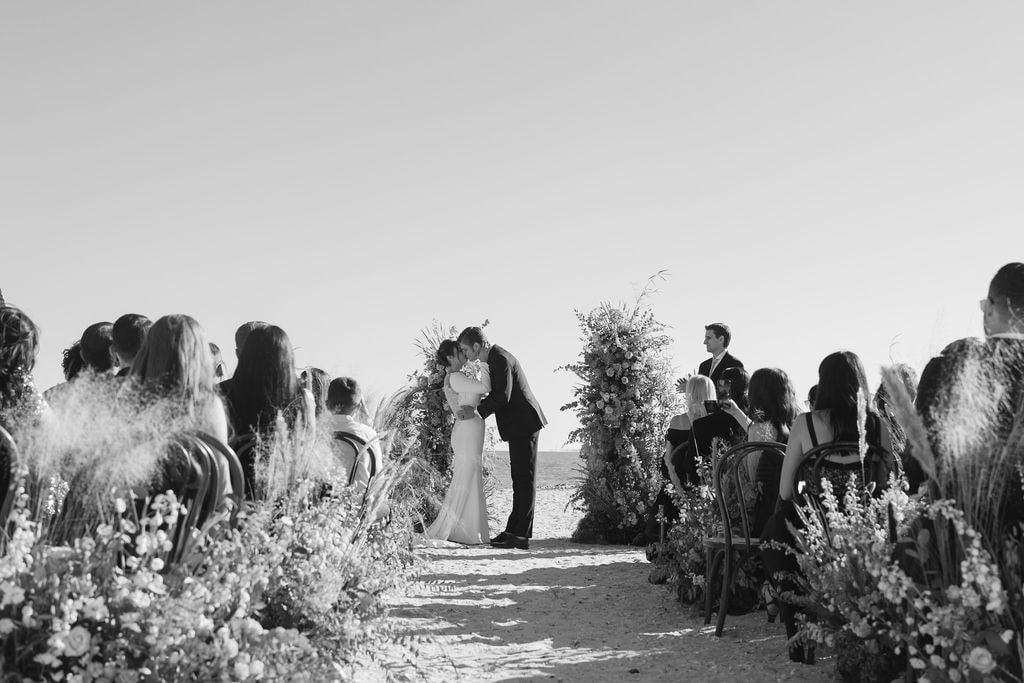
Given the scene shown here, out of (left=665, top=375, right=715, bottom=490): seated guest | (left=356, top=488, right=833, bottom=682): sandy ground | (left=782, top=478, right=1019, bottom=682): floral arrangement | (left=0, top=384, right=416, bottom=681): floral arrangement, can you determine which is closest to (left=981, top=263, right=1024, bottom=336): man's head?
(left=782, top=478, right=1019, bottom=682): floral arrangement

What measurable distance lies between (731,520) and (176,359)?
13.1 feet

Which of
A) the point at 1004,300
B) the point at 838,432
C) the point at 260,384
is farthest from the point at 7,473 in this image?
the point at 1004,300

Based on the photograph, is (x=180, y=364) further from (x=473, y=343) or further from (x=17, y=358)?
(x=473, y=343)

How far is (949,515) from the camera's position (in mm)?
3195

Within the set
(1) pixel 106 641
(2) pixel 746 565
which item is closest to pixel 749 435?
(2) pixel 746 565

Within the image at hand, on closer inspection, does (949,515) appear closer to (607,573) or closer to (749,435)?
(749,435)

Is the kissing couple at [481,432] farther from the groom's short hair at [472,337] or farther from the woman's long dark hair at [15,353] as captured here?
the woman's long dark hair at [15,353]

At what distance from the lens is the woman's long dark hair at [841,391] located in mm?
5043

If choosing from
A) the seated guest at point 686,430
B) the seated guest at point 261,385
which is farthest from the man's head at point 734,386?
the seated guest at point 261,385

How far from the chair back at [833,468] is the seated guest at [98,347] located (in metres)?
4.02

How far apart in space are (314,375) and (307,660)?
3451mm

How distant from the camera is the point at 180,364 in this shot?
3598mm

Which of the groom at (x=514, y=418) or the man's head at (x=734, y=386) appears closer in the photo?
the man's head at (x=734, y=386)

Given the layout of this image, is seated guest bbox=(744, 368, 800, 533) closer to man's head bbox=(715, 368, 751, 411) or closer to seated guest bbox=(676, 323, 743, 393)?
man's head bbox=(715, 368, 751, 411)
